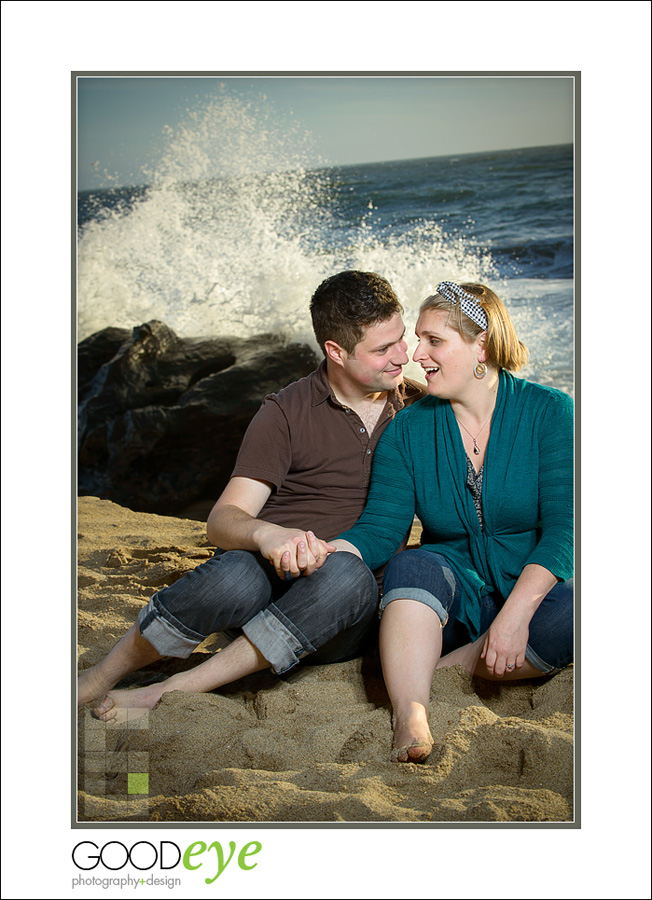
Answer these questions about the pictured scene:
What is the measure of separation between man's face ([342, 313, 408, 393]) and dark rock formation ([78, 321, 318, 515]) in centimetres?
202

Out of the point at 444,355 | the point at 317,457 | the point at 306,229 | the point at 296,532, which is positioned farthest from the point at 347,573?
the point at 306,229

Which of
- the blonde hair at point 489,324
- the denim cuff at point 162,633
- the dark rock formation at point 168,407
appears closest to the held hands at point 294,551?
the denim cuff at point 162,633

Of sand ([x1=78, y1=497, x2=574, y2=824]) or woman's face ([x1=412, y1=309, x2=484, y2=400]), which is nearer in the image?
sand ([x1=78, y1=497, x2=574, y2=824])

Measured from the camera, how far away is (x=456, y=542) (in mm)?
1902

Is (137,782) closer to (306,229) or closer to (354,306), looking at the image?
(354,306)

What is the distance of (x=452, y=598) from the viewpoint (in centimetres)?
178

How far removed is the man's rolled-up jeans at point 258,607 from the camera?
5.72ft

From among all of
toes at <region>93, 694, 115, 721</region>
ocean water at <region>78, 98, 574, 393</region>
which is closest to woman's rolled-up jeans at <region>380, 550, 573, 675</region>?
toes at <region>93, 694, 115, 721</region>

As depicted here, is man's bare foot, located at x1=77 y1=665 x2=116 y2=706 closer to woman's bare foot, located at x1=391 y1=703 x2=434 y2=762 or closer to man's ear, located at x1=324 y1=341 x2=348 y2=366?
woman's bare foot, located at x1=391 y1=703 x2=434 y2=762

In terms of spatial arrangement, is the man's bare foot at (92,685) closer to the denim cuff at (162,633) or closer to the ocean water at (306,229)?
the denim cuff at (162,633)

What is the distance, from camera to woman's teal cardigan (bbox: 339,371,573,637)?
5.91 feet

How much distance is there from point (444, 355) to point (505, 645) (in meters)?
0.68

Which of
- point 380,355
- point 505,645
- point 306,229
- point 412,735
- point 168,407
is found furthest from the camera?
point 168,407
